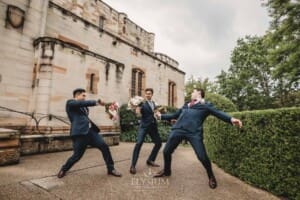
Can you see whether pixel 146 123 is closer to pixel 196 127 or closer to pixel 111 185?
pixel 196 127

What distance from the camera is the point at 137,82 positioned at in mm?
14328

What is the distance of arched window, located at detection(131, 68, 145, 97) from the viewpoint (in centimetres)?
1394

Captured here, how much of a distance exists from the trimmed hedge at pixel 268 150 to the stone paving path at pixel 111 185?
0.23 metres

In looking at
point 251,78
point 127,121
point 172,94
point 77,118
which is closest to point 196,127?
point 77,118

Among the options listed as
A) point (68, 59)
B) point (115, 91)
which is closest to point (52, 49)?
point (68, 59)

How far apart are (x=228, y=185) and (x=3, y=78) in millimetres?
8180

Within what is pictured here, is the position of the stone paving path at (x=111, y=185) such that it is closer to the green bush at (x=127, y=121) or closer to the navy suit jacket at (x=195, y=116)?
the navy suit jacket at (x=195, y=116)

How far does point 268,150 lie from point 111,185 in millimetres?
2801

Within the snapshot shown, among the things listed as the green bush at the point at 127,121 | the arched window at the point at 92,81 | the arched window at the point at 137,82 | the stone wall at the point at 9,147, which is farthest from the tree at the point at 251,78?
the stone wall at the point at 9,147

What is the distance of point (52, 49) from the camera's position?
7461 millimetres

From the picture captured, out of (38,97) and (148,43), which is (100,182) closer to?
(38,97)

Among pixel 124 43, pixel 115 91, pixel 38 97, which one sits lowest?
pixel 38 97

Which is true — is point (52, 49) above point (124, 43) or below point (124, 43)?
below

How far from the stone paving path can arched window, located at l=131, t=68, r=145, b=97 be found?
383 inches
